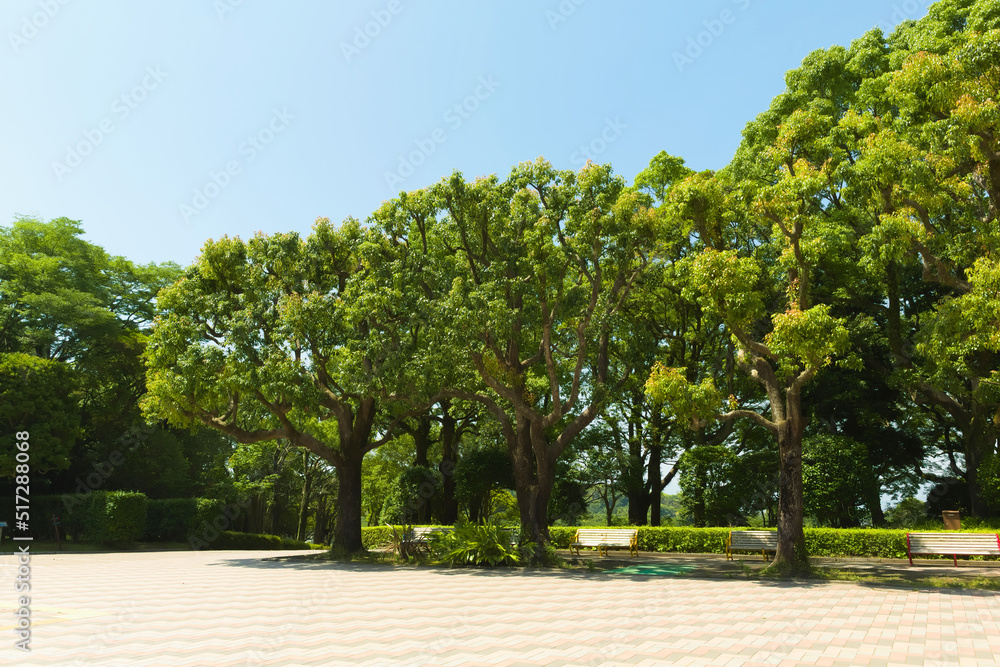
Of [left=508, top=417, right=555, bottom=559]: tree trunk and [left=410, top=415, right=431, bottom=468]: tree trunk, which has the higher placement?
[left=410, top=415, right=431, bottom=468]: tree trunk

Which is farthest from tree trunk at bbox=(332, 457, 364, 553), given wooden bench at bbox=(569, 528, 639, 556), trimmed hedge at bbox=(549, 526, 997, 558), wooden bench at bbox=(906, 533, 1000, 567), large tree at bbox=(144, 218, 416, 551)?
wooden bench at bbox=(906, 533, 1000, 567)

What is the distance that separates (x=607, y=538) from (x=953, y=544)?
8597 millimetres

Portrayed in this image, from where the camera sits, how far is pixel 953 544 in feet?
49.1

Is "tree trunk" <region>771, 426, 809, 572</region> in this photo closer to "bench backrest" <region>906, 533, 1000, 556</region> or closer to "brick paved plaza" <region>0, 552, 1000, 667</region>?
"brick paved plaza" <region>0, 552, 1000, 667</region>

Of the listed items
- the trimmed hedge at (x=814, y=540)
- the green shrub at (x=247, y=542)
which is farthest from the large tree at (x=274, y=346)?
the green shrub at (x=247, y=542)

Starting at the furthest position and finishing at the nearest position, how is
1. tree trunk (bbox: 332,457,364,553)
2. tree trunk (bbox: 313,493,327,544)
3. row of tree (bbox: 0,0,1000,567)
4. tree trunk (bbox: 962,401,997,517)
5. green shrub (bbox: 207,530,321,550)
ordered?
tree trunk (bbox: 313,493,327,544)
green shrub (bbox: 207,530,321,550)
tree trunk (bbox: 962,401,997,517)
tree trunk (bbox: 332,457,364,553)
row of tree (bbox: 0,0,1000,567)

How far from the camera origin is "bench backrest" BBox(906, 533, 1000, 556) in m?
14.5

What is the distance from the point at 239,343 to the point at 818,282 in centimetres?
1938

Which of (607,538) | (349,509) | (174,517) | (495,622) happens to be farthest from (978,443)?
(174,517)

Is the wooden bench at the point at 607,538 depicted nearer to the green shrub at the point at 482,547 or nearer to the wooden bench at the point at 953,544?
the green shrub at the point at 482,547

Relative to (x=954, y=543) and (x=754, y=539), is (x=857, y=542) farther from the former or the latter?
(x=754, y=539)

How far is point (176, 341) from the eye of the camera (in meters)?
16.8

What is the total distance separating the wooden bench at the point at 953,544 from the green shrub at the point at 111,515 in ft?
84.0

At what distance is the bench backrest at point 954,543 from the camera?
14.5 m
